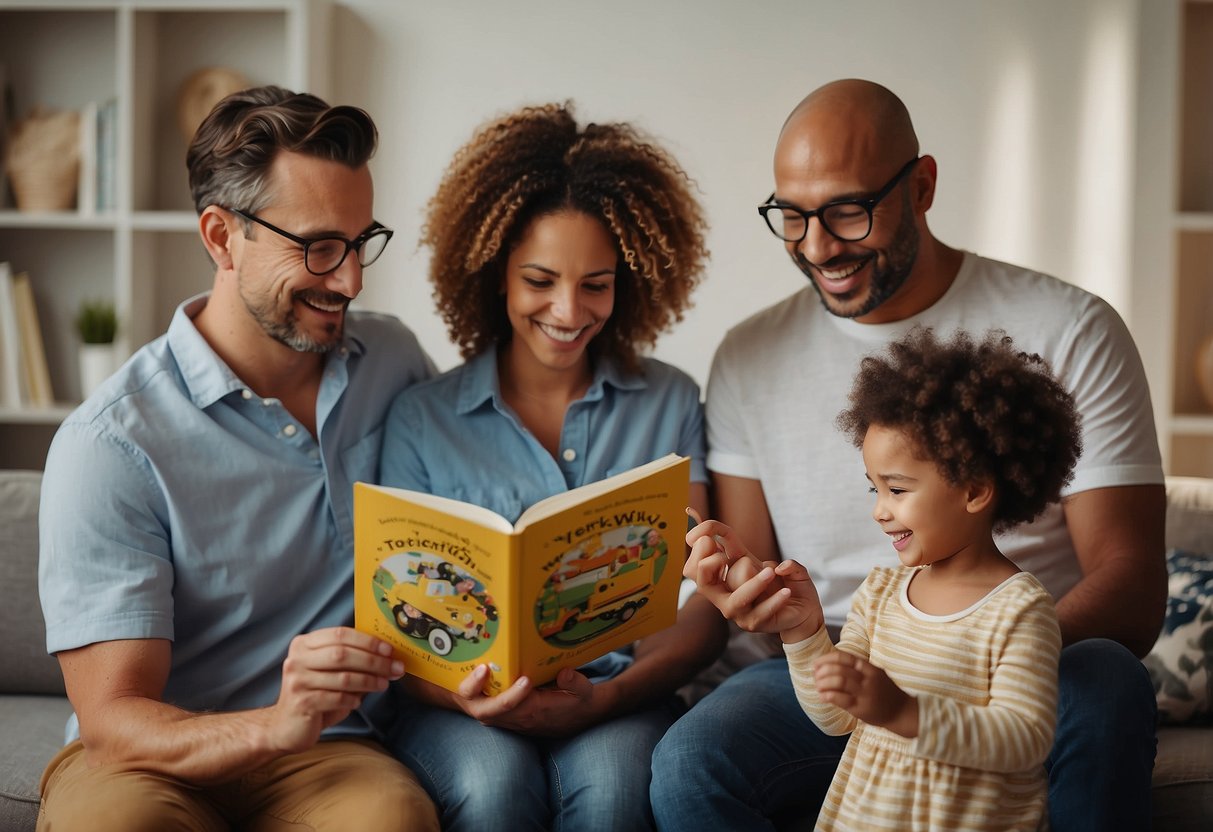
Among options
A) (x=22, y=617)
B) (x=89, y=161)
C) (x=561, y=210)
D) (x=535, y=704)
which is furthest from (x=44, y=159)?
(x=535, y=704)

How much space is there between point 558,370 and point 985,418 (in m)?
0.89

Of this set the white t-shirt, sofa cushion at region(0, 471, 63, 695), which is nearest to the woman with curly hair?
the white t-shirt

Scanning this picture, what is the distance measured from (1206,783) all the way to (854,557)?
65 cm

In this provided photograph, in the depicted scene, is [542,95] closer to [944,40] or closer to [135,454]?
[944,40]

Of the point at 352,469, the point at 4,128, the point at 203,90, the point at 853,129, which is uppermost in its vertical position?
the point at 203,90

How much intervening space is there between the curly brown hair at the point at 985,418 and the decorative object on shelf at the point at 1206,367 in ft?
6.81

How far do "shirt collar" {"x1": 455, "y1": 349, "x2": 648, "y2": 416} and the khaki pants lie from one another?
615 millimetres

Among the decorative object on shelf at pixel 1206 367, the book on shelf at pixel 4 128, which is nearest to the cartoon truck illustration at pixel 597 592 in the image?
the decorative object on shelf at pixel 1206 367

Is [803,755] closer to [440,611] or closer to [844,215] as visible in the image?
[440,611]

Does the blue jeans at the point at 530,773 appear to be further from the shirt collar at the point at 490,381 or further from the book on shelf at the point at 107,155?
the book on shelf at the point at 107,155

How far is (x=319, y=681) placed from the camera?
1579 mm

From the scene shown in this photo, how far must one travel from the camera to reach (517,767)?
1779 millimetres

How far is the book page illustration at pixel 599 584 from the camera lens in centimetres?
162

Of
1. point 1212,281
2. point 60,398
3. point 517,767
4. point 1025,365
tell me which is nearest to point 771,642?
point 517,767
